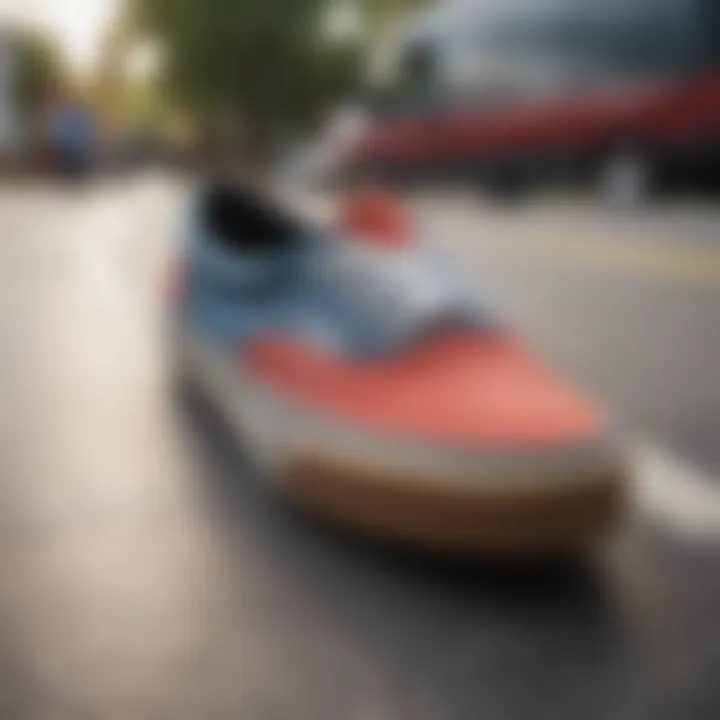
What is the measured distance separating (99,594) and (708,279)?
2.44ft

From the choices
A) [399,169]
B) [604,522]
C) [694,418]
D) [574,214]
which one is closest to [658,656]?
[604,522]

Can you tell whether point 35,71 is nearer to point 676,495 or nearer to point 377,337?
point 377,337

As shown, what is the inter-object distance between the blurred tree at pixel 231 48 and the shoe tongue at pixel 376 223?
18cm

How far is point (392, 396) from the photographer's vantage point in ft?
1.37

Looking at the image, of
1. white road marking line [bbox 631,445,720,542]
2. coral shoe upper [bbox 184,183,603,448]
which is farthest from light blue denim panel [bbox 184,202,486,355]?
white road marking line [bbox 631,445,720,542]

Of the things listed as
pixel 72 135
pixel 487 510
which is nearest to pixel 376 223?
pixel 487 510

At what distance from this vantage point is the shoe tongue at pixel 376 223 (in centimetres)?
51

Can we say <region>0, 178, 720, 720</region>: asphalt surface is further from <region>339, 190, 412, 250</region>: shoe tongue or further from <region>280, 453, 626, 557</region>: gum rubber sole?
<region>339, 190, 412, 250</region>: shoe tongue

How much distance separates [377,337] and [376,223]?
3.9 inches

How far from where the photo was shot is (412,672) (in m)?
0.34

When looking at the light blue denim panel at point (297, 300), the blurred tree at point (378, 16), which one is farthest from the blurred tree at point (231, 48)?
the light blue denim panel at point (297, 300)

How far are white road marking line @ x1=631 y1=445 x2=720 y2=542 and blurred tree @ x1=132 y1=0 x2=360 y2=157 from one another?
337mm

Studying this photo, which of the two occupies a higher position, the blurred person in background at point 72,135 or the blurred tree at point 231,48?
the blurred tree at point 231,48

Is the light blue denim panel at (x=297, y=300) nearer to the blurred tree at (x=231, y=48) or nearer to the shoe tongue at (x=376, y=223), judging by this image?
the shoe tongue at (x=376, y=223)
